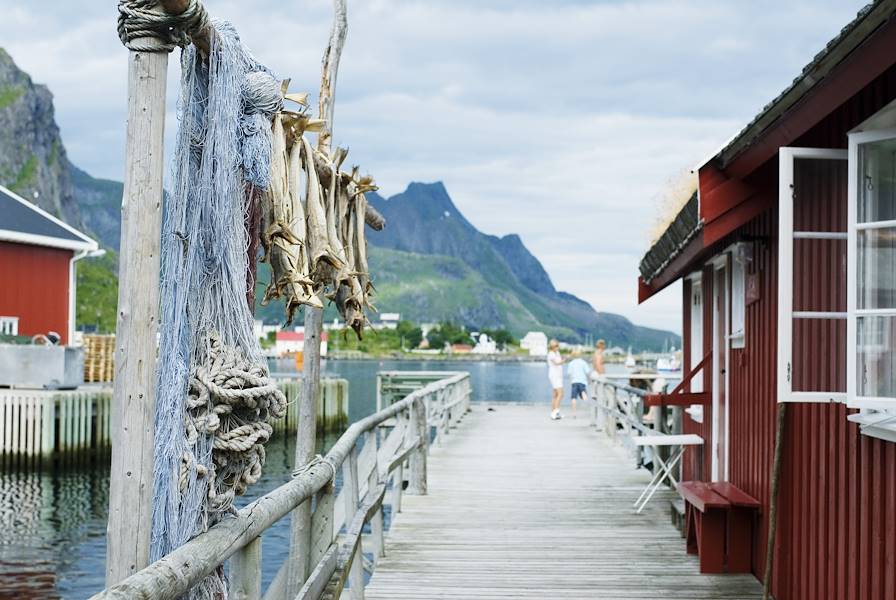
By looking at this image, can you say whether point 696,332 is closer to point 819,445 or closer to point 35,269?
point 819,445

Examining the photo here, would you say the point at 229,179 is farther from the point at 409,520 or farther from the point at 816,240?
the point at 409,520

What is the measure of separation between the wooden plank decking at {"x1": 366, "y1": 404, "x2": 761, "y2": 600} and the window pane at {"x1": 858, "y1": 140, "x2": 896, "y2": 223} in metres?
3.14

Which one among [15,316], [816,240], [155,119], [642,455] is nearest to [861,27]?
[816,240]

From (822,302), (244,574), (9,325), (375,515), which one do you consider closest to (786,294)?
(822,302)

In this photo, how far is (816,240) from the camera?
5957mm

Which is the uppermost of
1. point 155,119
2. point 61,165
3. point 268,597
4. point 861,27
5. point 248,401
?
point 61,165

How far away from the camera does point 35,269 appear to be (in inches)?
1225

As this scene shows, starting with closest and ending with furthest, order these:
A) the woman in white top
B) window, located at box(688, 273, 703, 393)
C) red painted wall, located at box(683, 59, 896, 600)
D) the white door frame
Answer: red painted wall, located at box(683, 59, 896, 600), the white door frame, window, located at box(688, 273, 703, 393), the woman in white top

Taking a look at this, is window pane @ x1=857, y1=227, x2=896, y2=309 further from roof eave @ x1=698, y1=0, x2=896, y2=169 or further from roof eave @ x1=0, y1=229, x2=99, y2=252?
roof eave @ x1=0, y1=229, x2=99, y2=252

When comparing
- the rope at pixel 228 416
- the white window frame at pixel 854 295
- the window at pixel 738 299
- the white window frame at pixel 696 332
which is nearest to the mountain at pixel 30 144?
the white window frame at pixel 696 332

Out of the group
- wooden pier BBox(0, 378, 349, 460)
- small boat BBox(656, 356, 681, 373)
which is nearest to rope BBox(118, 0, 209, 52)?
wooden pier BBox(0, 378, 349, 460)

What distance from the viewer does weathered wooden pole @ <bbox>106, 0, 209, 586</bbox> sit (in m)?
3.20

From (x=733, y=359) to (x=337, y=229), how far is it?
4155 millimetres

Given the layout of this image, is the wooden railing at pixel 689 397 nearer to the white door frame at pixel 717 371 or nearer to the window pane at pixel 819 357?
the white door frame at pixel 717 371
